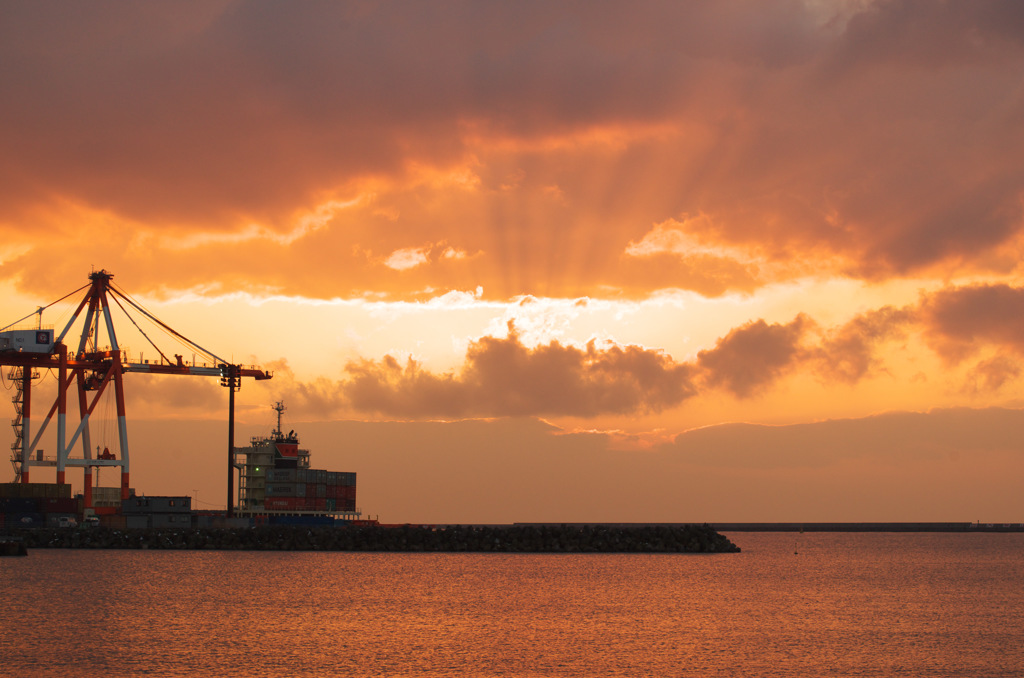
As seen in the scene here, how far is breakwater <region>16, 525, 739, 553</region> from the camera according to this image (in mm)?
84312

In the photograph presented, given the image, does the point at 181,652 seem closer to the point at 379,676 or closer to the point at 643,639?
the point at 379,676

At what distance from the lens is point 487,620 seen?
40.2 m

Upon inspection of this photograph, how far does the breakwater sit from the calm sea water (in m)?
15.9

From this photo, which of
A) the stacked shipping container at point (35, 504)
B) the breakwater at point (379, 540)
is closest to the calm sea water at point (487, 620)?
the breakwater at point (379, 540)

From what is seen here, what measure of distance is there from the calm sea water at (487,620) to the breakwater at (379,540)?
15.9m

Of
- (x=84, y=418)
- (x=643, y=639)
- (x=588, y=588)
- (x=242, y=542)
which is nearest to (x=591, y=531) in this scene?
(x=242, y=542)

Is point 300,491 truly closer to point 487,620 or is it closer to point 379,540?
point 379,540

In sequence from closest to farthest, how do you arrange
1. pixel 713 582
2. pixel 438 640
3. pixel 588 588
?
pixel 438 640 → pixel 588 588 → pixel 713 582

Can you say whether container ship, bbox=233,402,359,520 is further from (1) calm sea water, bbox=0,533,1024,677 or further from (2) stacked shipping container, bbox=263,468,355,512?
(1) calm sea water, bbox=0,533,1024,677

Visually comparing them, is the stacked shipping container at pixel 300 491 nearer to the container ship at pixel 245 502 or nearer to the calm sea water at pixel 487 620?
the container ship at pixel 245 502

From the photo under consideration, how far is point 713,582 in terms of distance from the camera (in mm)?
59344

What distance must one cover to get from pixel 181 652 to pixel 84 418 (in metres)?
75.3

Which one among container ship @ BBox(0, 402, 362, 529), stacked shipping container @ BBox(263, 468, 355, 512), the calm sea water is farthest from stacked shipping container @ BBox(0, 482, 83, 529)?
the calm sea water

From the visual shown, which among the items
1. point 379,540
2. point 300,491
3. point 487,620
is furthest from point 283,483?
point 487,620
